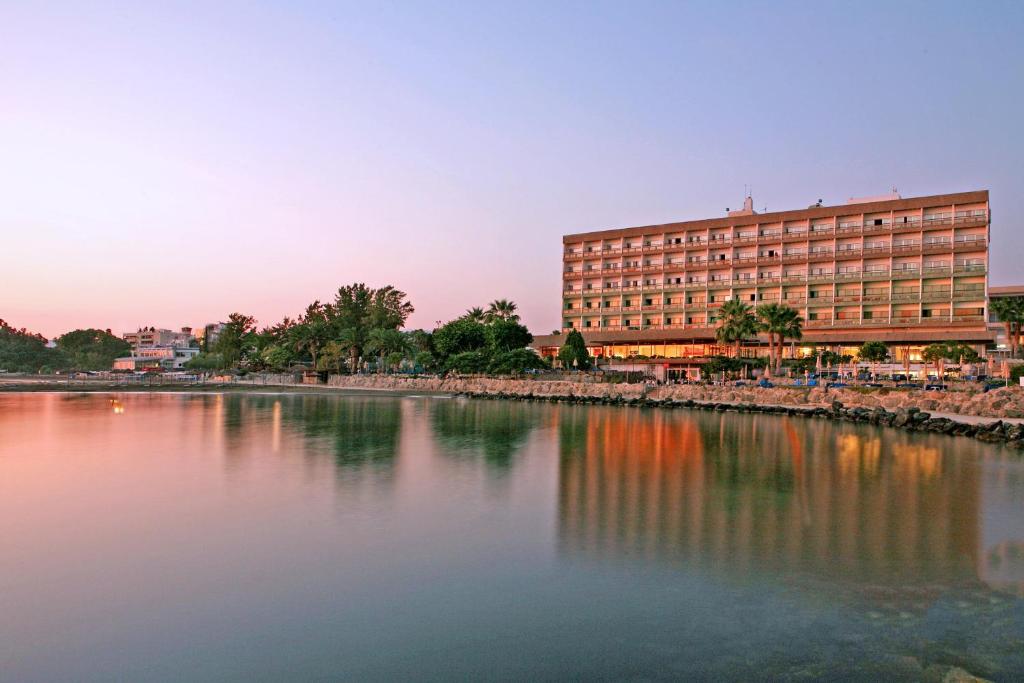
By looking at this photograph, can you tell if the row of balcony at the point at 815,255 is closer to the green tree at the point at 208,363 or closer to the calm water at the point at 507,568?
the calm water at the point at 507,568

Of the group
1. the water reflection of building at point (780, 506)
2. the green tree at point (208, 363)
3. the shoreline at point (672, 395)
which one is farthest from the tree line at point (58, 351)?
the water reflection of building at point (780, 506)

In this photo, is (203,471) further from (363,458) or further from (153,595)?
(153,595)

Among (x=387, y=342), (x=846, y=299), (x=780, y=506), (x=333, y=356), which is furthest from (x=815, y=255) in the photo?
(x=780, y=506)

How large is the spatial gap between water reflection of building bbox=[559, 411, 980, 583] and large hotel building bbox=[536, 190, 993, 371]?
55.7m

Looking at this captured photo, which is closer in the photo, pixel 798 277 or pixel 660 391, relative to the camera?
pixel 660 391

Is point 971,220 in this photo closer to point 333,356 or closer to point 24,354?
point 333,356

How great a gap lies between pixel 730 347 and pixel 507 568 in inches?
3094

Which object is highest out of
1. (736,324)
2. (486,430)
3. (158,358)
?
(736,324)

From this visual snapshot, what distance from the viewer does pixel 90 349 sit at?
160 metres

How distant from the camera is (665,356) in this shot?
89.0 m

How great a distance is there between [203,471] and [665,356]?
74.4 m

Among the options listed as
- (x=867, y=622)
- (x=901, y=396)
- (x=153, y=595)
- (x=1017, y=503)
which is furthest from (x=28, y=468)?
(x=901, y=396)

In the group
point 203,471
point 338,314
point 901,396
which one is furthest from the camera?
point 338,314

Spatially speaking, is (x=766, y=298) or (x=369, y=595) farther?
(x=766, y=298)
